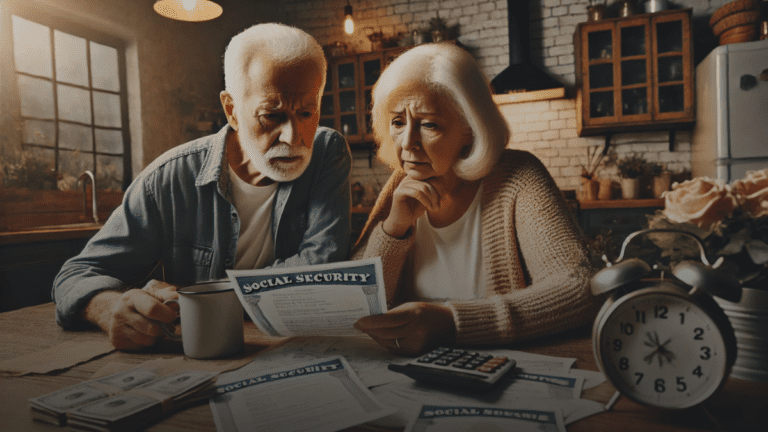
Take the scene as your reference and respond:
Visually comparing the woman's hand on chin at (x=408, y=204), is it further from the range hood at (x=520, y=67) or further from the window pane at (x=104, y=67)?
the window pane at (x=104, y=67)

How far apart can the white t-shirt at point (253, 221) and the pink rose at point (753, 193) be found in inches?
41.0

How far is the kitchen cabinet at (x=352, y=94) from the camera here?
4.42 m

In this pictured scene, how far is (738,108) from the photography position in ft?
10.0

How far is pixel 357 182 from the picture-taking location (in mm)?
4816

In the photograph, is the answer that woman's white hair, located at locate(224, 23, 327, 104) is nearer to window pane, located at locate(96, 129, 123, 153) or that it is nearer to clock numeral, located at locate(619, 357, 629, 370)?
clock numeral, located at locate(619, 357, 629, 370)

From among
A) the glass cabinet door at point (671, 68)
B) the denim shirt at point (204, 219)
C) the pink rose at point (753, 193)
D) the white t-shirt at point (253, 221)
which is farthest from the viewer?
the glass cabinet door at point (671, 68)

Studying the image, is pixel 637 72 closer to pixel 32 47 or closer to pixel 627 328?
pixel 627 328

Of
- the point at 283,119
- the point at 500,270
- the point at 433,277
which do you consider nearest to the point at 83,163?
the point at 283,119

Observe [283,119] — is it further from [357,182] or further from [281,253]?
[357,182]

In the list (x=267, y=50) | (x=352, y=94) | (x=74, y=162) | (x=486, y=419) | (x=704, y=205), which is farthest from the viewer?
(x=352, y=94)

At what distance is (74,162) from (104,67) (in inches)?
33.5

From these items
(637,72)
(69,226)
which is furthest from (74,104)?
(637,72)

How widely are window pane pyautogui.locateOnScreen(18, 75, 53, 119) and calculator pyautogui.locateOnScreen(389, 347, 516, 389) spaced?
11.5ft

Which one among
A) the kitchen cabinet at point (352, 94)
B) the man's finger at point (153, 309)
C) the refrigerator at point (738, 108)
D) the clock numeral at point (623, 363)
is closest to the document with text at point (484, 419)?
the clock numeral at point (623, 363)
